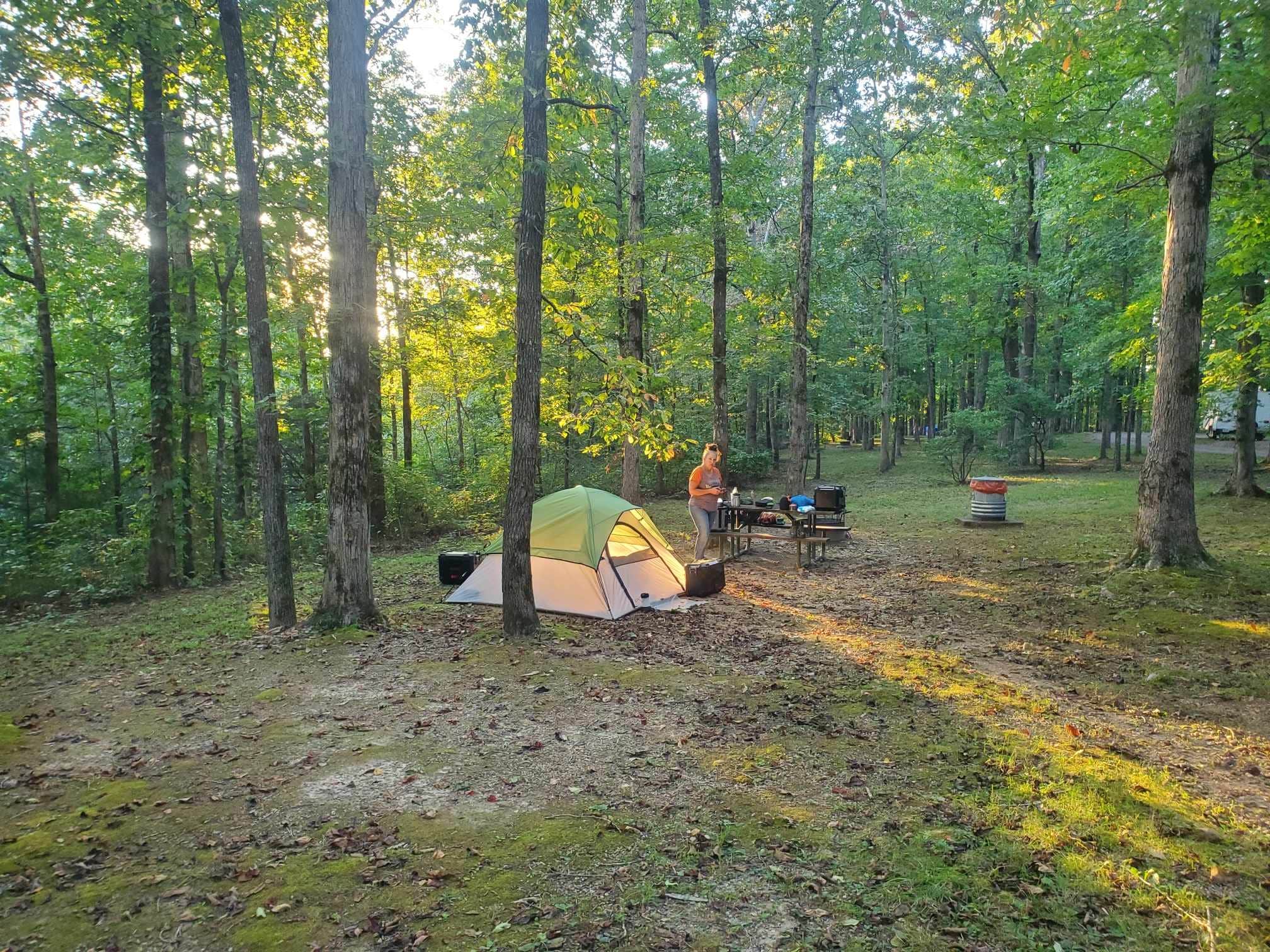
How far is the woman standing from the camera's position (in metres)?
11.1

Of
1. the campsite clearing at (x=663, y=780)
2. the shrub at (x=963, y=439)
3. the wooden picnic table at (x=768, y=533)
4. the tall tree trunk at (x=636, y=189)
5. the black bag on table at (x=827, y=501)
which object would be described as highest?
the tall tree trunk at (x=636, y=189)

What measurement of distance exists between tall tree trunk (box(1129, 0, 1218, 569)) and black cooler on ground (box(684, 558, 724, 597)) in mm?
5411

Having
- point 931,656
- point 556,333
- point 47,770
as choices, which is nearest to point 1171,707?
point 931,656

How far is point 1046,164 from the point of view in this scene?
22.1m

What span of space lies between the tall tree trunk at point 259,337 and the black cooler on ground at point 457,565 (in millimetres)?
2105

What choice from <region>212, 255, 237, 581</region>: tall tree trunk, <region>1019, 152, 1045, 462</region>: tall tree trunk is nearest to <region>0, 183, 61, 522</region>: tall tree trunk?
<region>212, 255, 237, 581</region>: tall tree trunk

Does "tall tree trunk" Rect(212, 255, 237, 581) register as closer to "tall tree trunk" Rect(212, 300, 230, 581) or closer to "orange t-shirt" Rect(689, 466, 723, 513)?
"tall tree trunk" Rect(212, 300, 230, 581)

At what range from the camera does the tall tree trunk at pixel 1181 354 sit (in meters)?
8.04

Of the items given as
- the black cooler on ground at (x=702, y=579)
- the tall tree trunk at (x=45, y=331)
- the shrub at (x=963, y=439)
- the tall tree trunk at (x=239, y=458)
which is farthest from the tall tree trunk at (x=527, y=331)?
the shrub at (x=963, y=439)

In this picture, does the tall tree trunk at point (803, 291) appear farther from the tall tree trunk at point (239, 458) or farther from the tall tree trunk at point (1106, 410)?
the tall tree trunk at point (1106, 410)

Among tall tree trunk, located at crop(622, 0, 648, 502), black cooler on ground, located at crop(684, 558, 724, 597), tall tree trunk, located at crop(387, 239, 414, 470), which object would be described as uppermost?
tall tree trunk, located at crop(622, 0, 648, 502)

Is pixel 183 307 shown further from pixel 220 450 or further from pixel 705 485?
pixel 705 485

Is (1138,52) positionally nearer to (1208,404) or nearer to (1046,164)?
(1208,404)

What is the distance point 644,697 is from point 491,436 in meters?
15.0
